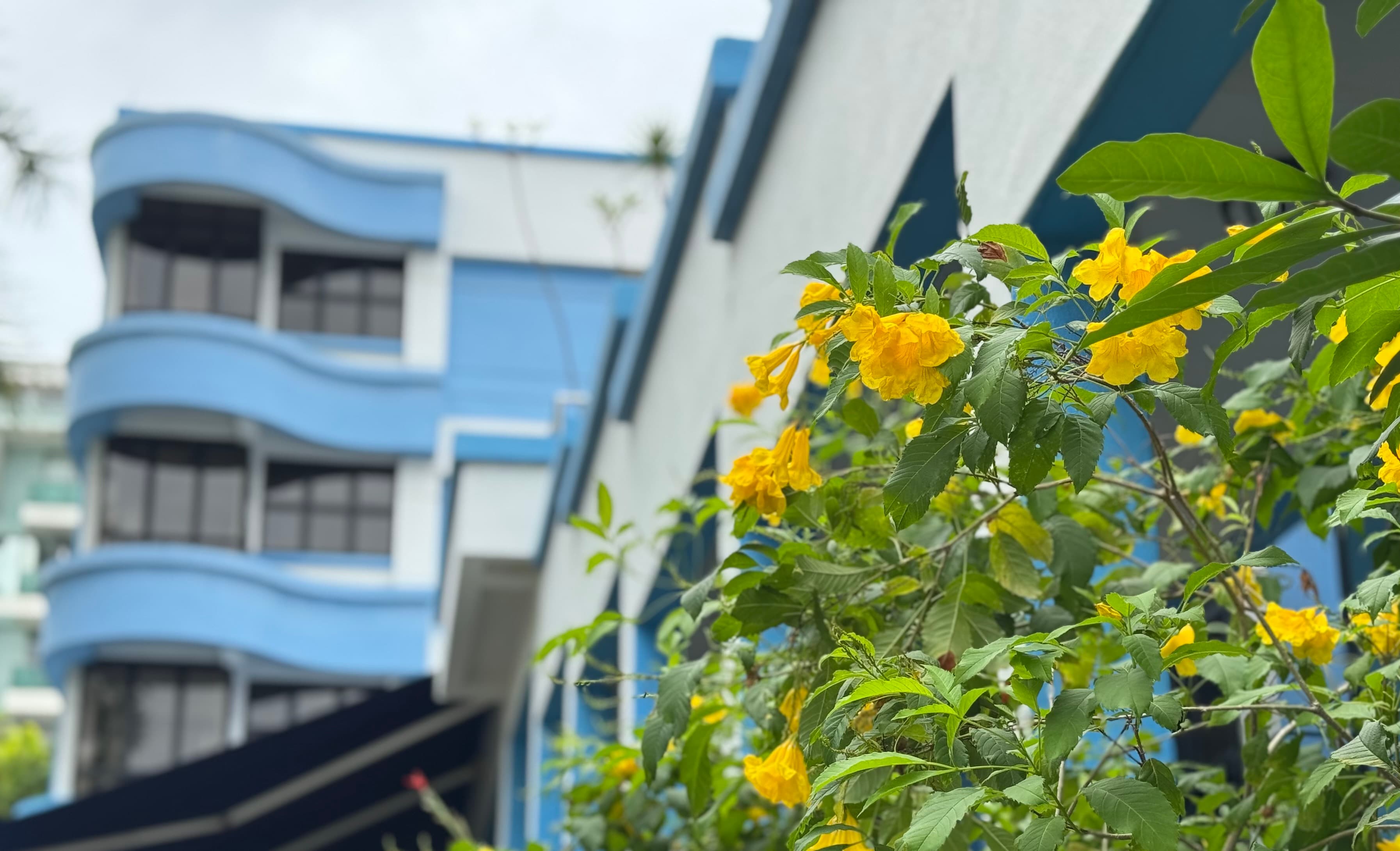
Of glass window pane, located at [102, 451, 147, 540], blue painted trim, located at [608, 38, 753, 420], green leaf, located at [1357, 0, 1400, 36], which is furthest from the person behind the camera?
glass window pane, located at [102, 451, 147, 540]

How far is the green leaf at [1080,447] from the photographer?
115cm

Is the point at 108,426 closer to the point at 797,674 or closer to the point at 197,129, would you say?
the point at 197,129

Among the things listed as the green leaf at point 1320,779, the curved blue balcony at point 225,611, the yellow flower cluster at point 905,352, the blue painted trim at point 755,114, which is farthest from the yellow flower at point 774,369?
the curved blue balcony at point 225,611

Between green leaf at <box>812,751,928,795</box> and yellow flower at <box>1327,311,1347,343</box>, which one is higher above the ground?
yellow flower at <box>1327,311,1347,343</box>

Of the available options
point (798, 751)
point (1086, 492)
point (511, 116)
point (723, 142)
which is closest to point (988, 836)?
point (798, 751)

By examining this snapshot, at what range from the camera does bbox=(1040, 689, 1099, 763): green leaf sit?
112cm

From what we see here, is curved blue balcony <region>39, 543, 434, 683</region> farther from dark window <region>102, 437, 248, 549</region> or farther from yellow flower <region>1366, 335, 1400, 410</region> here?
yellow flower <region>1366, 335, 1400, 410</region>

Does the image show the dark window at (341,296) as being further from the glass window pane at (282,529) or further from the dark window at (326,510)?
the glass window pane at (282,529)

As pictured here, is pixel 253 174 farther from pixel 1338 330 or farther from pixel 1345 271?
pixel 1345 271

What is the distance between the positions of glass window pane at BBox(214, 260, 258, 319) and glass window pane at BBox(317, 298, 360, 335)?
810mm

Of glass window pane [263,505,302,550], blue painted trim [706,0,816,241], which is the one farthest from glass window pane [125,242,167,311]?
blue painted trim [706,0,816,241]

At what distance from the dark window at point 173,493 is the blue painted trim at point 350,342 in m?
1.58

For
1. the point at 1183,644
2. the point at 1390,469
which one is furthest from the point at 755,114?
the point at 1390,469

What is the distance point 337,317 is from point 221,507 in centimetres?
265
